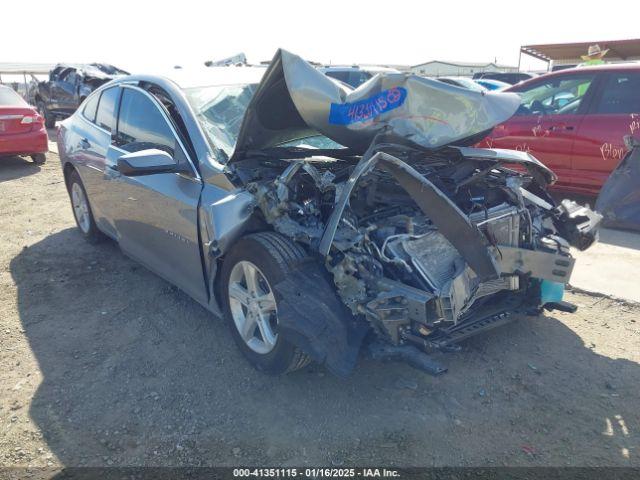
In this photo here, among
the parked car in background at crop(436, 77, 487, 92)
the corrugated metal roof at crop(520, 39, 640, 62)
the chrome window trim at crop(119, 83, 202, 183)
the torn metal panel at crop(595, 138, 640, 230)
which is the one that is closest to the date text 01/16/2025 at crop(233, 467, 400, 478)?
the chrome window trim at crop(119, 83, 202, 183)

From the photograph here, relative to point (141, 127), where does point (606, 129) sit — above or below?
below

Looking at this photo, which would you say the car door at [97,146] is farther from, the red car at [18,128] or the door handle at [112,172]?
the red car at [18,128]

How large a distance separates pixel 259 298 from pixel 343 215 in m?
0.73

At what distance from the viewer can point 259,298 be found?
10.3ft

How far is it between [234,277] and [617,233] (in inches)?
178

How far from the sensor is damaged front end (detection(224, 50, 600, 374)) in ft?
8.98

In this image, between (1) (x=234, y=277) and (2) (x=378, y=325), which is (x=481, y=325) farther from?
(1) (x=234, y=277)

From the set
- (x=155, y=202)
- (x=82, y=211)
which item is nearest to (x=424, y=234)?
A: (x=155, y=202)

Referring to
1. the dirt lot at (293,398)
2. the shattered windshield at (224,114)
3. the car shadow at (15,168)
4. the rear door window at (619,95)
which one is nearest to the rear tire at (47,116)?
the car shadow at (15,168)

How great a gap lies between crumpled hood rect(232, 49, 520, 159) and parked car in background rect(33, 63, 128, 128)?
520 inches

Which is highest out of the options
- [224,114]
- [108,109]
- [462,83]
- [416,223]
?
[224,114]

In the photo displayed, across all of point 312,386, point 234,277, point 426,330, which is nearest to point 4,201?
point 234,277

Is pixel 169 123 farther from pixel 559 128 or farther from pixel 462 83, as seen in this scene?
pixel 462 83

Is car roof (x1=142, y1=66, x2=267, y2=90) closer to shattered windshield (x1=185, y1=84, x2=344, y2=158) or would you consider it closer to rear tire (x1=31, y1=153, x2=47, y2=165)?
shattered windshield (x1=185, y1=84, x2=344, y2=158)
